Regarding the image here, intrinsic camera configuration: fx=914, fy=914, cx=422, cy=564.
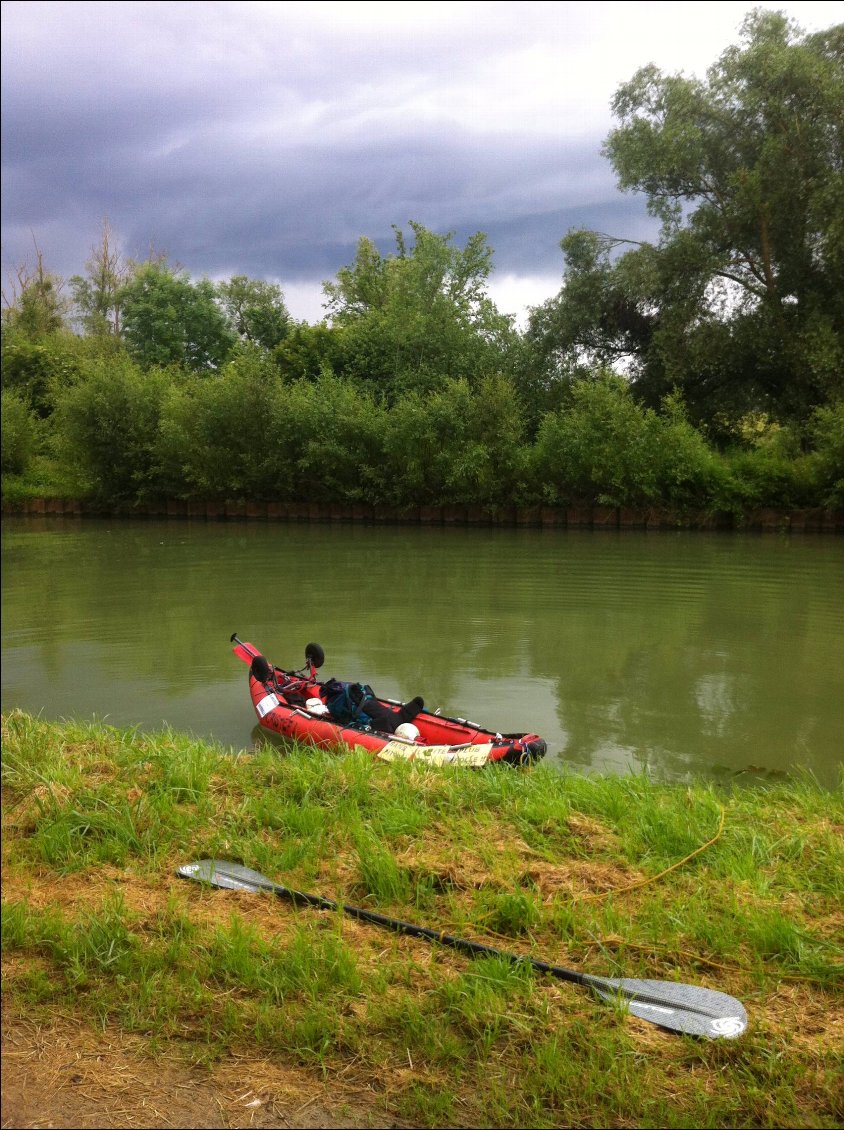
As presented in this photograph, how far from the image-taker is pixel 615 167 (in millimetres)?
23719

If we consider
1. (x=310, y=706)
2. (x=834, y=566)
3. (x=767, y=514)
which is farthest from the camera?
(x=767, y=514)

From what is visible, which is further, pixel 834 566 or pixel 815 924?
pixel 834 566

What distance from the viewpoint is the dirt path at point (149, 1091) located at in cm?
203

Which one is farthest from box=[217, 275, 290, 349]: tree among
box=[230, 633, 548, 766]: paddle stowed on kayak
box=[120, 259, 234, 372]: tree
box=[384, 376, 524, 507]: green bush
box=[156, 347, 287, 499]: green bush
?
box=[230, 633, 548, 766]: paddle stowed on kayak

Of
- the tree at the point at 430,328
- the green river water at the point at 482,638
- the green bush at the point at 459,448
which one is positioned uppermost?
the tree at the point at 430,328

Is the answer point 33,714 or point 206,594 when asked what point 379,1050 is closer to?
point 33,714

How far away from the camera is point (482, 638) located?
1009 cm

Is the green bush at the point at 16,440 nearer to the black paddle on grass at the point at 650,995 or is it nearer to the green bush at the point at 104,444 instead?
the green bush at the point at 104,444

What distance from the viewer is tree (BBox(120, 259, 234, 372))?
35.7 metres

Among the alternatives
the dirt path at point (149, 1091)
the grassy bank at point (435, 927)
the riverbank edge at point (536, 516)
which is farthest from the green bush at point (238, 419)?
the dirt path at point (149, 1091)

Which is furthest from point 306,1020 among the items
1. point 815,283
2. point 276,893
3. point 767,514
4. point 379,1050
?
point 815,283

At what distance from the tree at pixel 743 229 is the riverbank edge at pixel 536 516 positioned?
3336 mm

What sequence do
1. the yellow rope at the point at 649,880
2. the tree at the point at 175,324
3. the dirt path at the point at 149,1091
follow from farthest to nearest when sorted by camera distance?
the tree at the point at 175,324, the yellow rope at the point at 649,880, the dirt path at the point at 149,1091

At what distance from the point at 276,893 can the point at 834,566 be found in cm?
1458
